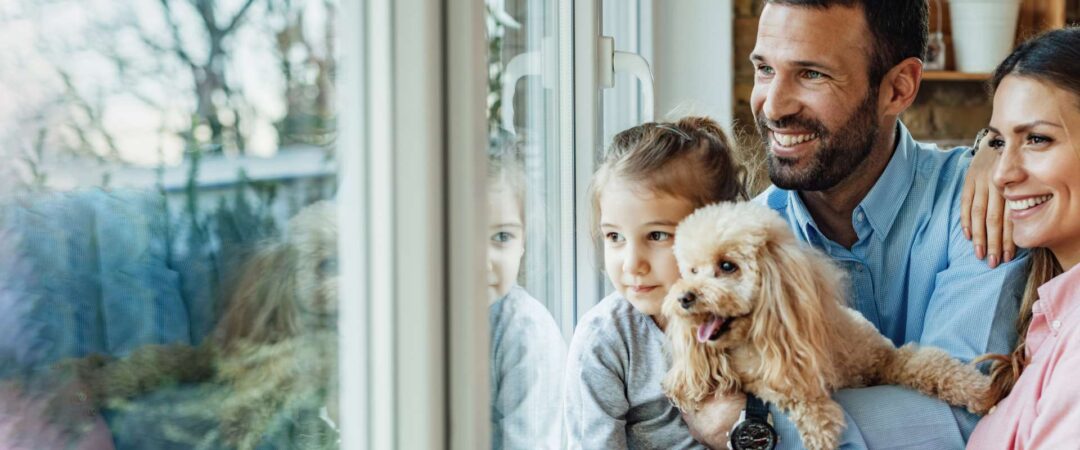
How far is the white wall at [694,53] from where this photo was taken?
106 inches

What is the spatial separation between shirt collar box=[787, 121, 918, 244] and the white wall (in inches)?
45.9

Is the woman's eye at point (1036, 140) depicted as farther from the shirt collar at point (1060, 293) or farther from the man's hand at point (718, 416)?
the man's hand at point (718, 416)

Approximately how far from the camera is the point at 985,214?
53.1 inches

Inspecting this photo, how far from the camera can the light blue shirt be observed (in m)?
1.24

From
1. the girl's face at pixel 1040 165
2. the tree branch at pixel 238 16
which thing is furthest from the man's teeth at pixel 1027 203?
the tree branch at pixel 238 16

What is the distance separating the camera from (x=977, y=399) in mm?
1234

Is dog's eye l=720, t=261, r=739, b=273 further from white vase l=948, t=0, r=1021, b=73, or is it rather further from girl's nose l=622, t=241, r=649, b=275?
white vase l=948, t=0, r=1021, b=73

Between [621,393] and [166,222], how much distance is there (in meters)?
0.72

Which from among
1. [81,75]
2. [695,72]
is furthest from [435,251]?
[695,72]

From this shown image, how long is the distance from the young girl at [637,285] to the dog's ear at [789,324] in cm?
14

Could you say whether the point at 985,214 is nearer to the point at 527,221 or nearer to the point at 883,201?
the point at 883,201

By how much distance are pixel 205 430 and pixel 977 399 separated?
3.13 ft

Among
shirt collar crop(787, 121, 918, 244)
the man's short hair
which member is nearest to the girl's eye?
shirt collar crop(787, 121, 918, 244)

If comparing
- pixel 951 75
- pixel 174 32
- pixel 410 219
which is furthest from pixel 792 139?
pixel 951 75
